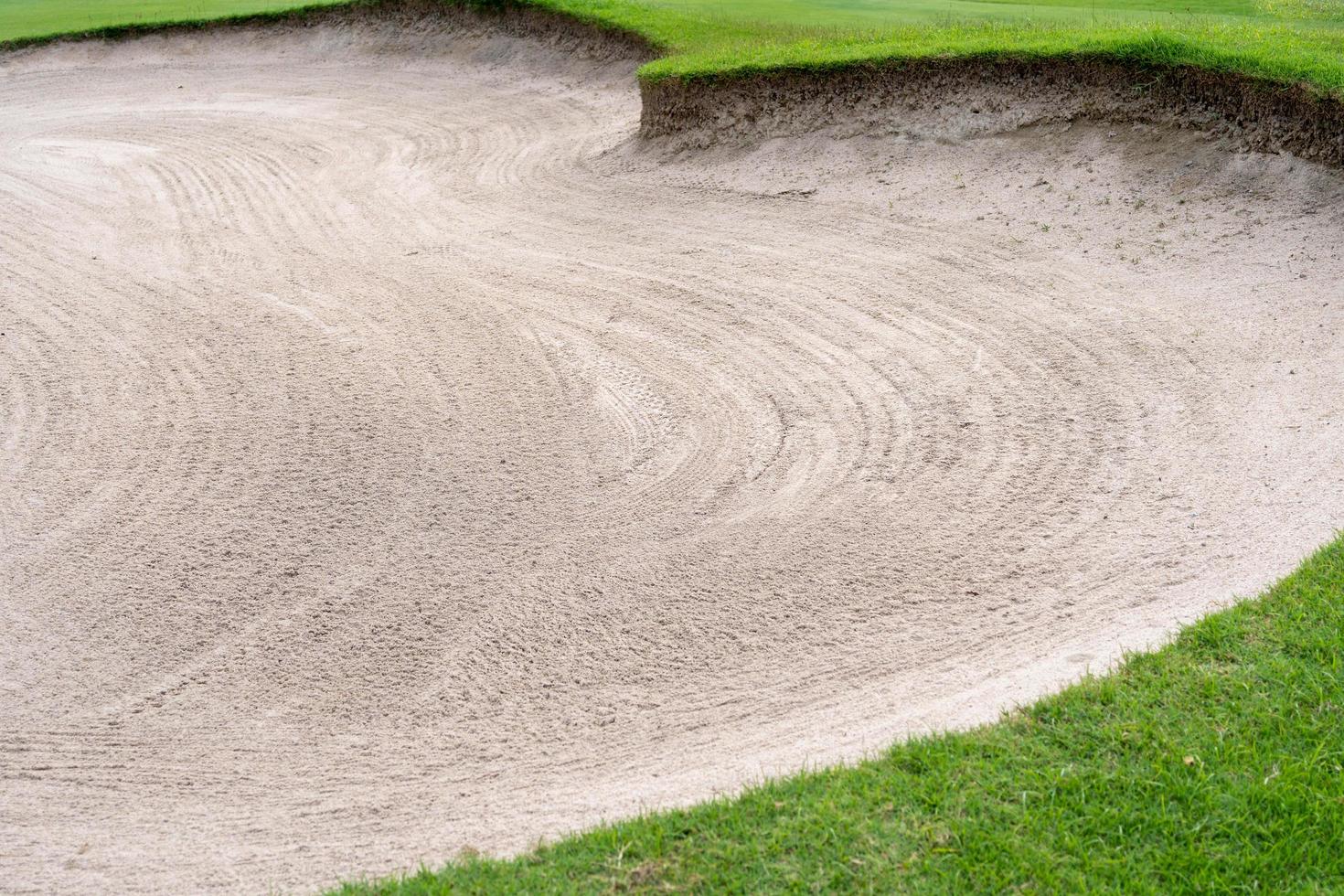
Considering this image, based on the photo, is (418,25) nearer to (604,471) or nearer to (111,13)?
(111,13)

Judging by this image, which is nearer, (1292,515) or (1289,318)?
(1292,515)

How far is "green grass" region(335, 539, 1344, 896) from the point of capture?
3740 mm

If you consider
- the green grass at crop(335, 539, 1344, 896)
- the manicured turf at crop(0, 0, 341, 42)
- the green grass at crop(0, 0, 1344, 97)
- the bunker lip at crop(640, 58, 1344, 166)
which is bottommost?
the green grass at crop(335, 539, 1344, 896)

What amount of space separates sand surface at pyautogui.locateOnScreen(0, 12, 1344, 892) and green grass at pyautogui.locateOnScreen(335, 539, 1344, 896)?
404 mm

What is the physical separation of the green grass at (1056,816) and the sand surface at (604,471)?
1.32ft

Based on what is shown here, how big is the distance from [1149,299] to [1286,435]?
78.6 inches

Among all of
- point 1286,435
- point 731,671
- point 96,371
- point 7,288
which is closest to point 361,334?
point 96,371

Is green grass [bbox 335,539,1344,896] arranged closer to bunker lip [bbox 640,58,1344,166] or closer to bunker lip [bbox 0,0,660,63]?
bunker lip [bbox 640,58,1344,166]

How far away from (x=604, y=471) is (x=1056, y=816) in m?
3.89

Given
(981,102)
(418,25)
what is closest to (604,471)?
(981,102)

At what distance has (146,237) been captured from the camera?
11.7 meters

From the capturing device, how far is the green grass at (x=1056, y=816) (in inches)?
147

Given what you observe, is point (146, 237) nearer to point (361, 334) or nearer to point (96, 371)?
point (96, 371)

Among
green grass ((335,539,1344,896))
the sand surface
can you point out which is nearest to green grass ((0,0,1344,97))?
the sand surface
